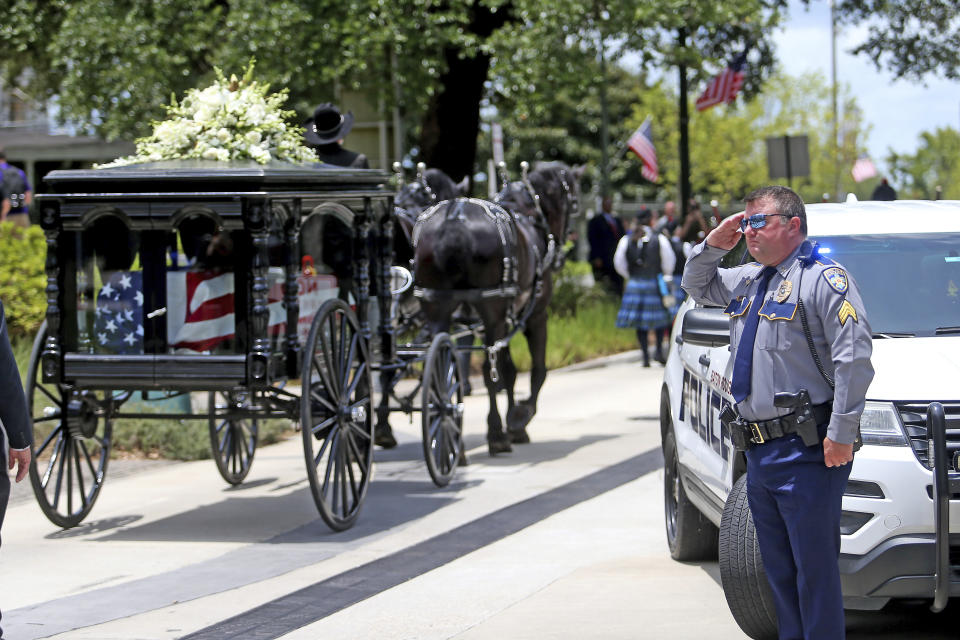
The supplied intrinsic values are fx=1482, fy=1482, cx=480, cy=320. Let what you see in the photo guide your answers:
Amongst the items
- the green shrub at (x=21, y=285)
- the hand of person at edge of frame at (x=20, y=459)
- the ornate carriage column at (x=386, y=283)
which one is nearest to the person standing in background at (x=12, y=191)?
the green shrub at (x=21, y=285)

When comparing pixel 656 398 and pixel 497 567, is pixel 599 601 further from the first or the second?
pixel 656 398

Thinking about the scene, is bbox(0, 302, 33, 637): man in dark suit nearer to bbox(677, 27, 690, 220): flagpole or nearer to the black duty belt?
the black duty belt

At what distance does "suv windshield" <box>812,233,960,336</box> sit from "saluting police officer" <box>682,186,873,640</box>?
1.36 metres

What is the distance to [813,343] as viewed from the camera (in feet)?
15.8

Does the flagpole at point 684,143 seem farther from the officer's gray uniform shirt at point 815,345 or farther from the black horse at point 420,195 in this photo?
the officer's gray uniform shirt at point 815,345

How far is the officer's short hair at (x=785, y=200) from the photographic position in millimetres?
4961

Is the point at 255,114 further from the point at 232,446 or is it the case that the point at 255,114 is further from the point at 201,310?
the point at 232,446

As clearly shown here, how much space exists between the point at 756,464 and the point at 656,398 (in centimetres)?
1134

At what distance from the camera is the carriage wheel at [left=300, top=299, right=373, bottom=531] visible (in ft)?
27.4

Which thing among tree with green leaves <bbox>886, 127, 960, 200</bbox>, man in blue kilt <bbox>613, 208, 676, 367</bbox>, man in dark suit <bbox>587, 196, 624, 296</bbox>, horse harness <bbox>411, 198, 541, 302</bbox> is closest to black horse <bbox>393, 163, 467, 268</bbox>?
horse harness <bbox>411, 198, 541, 302</bbox>

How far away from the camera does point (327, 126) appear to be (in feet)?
37.3

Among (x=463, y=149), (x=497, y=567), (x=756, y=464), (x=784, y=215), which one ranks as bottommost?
(x=497, y=567)

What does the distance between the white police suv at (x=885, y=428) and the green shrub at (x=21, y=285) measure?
9108mm

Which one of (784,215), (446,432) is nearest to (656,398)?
(446,432)
